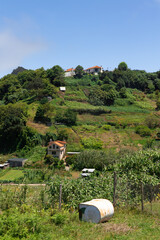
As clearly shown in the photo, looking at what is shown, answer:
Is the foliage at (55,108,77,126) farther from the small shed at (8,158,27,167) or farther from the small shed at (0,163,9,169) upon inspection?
the small shed at (0,163,9,169)

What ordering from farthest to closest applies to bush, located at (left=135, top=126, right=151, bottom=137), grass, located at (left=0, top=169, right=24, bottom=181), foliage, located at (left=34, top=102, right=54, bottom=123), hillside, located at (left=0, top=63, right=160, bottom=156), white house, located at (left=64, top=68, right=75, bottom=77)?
white house, located at (left=64, top=68, right=75, bottom=77)
foliage, located at (left=34, top=102, right=54, bottom=123)
bush, located at (left=135, top=126, right=151, bottom=137)
hillside, located at (left=0, top=63, right=160, bottom=156)
grass, located at (left=0, top=169, right=24, bottom=181)

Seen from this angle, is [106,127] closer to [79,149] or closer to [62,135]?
[62,135]

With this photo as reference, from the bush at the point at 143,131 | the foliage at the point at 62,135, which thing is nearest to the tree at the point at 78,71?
the bush at the point at 143,131

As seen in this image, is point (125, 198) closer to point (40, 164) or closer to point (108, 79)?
point (40, 164)

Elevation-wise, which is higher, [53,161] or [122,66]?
[122,66]

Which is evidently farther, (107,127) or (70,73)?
(70,73)

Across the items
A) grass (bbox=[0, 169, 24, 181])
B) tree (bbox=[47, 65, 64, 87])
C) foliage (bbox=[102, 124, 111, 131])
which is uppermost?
tree (bbox=[47, 65, 64, 87])

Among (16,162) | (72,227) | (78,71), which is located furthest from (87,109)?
(72,227)

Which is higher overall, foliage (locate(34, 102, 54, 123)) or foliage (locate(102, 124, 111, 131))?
foliage (locate(34, 102, 54, 123))

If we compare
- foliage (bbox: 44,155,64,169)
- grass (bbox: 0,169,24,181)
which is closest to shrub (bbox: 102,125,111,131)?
foliage (bbox: 44,155,64,169)

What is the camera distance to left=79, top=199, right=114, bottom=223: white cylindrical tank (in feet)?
30.5

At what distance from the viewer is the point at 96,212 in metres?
9.32

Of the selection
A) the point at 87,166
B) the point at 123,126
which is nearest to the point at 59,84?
the point at 123,126

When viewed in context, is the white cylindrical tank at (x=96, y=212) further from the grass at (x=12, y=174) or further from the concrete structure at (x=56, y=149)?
the concrete structure at (x=56, y=149)
